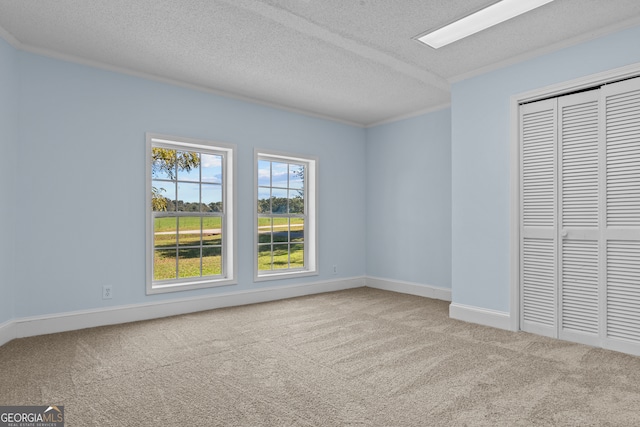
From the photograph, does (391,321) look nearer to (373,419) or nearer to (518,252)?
(518,252)

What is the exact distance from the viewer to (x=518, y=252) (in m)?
3.67

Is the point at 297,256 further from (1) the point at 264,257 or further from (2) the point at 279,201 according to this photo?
(2) the point at 279,201

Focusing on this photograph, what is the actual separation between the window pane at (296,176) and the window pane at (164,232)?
6.11 ft

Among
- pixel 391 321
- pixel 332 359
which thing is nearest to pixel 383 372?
pixel 332 359

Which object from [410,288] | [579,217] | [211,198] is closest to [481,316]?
[579,217]

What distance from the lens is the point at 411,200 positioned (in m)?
5.63

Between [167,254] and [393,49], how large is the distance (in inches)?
132

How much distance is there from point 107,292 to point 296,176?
295cm

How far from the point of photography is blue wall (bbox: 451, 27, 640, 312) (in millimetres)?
3621

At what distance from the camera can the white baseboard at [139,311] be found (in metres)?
3.39

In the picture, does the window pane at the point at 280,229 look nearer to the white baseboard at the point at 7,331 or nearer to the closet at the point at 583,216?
the white baseboard at the point at 7,331

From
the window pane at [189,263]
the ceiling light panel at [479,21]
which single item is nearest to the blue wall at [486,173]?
the ceiling light panel at [479,21]

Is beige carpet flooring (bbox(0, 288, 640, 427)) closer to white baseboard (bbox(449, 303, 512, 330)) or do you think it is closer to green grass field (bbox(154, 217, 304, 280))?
white baseboard (bbox(449, 303, 512, 330))

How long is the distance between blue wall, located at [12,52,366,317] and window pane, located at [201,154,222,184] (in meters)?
0.26
